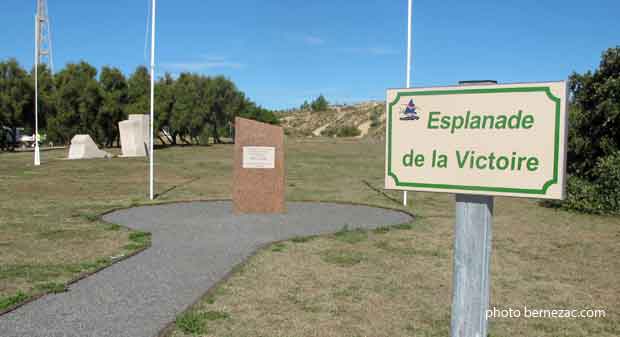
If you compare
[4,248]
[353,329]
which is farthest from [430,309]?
[4,248]

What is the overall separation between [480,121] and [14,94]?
140 ft

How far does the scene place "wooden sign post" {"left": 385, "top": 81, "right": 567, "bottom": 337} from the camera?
2000 millimetres

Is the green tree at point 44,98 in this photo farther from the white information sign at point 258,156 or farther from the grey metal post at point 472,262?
the grey metal post at point 472,262

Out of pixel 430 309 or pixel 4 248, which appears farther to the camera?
pixel 4 248

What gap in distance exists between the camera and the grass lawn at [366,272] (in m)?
4.63

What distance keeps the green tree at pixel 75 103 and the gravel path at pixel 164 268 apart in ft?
106

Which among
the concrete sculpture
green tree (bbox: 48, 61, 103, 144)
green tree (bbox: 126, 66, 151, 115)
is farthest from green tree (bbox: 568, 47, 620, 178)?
green tree (bbox: 48, 61, 103, 144)

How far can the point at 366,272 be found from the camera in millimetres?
6410

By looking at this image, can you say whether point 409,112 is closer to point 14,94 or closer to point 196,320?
point 196,320

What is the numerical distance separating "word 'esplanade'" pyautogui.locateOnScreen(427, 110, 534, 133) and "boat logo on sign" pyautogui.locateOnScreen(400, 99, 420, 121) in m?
0.07

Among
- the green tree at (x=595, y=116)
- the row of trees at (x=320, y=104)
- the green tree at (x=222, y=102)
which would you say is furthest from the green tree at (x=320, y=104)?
the green tree at (x=595, y=116)

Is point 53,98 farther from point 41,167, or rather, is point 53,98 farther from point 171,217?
point 171,217

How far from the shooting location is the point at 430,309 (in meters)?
5.03

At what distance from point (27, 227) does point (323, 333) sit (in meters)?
7.36
